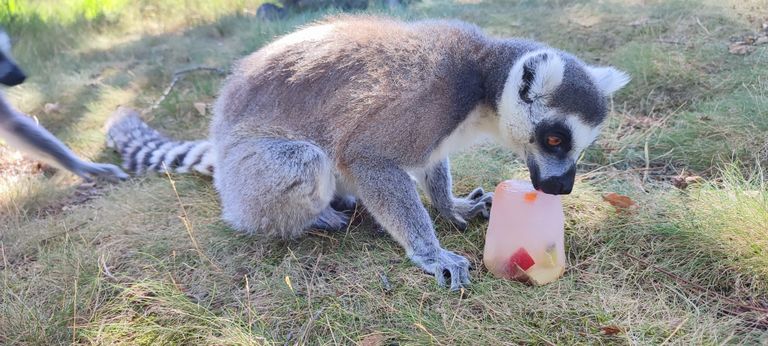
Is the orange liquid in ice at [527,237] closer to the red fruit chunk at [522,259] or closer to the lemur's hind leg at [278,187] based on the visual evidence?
the red fruit chunk at [522,259]

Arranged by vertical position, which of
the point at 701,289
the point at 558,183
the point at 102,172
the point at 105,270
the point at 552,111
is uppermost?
the point at 552,111

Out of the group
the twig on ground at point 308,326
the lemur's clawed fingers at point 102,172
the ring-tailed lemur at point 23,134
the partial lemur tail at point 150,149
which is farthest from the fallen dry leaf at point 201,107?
the twig on ground at point 308,326

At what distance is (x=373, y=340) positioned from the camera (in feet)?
7.67

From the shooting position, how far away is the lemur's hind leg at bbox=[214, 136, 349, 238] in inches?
119

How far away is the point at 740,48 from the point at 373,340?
4.66m

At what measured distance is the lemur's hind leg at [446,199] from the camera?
3.41m

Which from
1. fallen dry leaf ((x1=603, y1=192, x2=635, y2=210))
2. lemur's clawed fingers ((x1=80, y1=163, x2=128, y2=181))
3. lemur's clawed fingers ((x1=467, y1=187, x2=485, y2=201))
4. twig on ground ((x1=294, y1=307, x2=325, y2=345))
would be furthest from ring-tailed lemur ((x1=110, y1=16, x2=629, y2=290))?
lemur's clawed fingers ((x1=80, y1=163, x2=128, y2=181))

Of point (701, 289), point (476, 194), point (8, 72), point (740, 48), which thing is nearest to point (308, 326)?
point (476, 194)

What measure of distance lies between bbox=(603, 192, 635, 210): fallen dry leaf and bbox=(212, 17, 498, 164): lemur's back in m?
0.96

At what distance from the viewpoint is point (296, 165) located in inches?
119

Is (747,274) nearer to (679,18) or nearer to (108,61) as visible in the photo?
(679,18)

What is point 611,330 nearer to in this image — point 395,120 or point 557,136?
point 557,136

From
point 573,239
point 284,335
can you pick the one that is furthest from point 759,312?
point 284,335

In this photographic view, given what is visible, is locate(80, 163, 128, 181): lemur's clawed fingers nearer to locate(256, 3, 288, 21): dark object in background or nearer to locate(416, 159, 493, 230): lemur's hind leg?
locate(416, 159, 493, 230): lemur's hind leg
